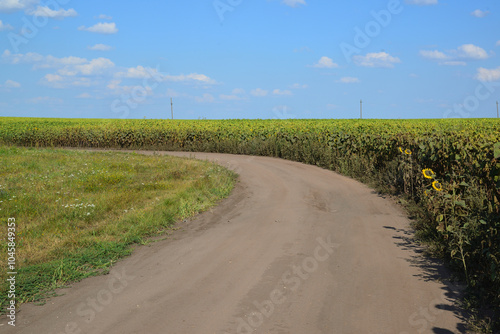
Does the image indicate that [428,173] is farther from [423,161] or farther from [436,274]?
[436,274]

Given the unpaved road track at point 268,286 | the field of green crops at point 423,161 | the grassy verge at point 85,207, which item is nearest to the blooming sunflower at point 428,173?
the field of green crops at point 423,161

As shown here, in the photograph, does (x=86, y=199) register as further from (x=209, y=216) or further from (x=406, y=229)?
(x=406, y=229)

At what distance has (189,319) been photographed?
538 cm

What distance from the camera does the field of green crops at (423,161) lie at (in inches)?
264

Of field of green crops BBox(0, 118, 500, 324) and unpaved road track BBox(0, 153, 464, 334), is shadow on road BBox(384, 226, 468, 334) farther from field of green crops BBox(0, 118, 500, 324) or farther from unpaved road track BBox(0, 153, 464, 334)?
field of green crops BBox(0, 118, 500, 324)

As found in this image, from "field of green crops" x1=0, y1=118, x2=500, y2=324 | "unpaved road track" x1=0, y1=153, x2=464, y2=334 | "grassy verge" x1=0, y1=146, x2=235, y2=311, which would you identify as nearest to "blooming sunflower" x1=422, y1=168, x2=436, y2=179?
"field of green crops" x1=0, y1=118, x2=500, y2=324

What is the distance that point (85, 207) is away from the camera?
37.1 ft

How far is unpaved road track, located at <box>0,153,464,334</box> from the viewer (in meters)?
5.31

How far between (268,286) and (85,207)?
6903 mm

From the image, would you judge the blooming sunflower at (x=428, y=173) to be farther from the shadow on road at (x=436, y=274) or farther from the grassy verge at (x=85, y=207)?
the grassy verge at (x=85, y=207)

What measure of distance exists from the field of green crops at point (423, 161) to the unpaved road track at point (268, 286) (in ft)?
2.33

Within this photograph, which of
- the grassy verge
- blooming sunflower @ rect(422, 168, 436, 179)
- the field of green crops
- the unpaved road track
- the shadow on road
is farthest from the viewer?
blooming sunflower @ rect(422, 168, 436, 179)

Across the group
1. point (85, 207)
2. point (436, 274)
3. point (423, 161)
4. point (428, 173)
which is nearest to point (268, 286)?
point (436, 274)

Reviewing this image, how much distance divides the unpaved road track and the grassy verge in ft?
1.88
